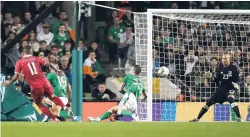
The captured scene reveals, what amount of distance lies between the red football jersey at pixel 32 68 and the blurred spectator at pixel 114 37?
5.31 m

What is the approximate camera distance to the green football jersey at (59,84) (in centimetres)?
1981

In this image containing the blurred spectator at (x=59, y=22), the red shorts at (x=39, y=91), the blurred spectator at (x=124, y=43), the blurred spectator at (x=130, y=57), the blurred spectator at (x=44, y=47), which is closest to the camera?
the red shorts at (x=39, y=91)

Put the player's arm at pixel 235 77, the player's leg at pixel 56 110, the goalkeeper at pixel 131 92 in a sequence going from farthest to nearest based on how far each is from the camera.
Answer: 1. the player's arm at pixel 235 77
2. the goalkeeper at pixel 131 92
3. the player's leg at pixel 56 110

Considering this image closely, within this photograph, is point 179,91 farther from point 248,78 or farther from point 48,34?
point 48,34

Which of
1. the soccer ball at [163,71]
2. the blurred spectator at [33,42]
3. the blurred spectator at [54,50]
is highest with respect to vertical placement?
the blurred spectator at [33,42]

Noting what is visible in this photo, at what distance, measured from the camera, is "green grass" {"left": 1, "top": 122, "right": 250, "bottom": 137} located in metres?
14.7

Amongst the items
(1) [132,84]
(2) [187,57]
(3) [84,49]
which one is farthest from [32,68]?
(2) [187,57]

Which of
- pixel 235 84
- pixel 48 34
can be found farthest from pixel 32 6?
pixel 235 84

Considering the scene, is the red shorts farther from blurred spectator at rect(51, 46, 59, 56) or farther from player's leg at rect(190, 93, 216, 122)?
blurred spectator at rect(51, 46, 59, 56)

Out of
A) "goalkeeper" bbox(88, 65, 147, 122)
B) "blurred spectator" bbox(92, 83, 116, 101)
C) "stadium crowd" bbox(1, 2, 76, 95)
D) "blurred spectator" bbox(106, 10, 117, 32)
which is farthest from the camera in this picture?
"blurred spectator" bbox(106, 10, 117, 32)

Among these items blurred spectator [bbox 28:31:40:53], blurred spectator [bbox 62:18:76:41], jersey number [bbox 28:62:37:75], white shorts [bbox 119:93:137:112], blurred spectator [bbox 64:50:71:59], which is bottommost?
white shorts [bbox 119:93:137:112]

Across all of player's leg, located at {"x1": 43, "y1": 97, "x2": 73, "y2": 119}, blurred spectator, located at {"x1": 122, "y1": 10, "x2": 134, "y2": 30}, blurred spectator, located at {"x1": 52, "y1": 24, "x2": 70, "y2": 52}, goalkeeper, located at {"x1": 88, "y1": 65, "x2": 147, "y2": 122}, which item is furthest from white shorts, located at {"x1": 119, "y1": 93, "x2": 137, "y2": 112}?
blurred spectator, located at {"x1": 122, "y1": 10, "x2": 134, "y2": 30}

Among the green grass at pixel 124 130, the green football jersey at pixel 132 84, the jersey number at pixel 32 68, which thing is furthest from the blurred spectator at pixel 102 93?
the green grass at pixel 124 130

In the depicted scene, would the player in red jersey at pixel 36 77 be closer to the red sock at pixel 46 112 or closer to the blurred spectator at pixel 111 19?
the red sock at pixel 46 112
